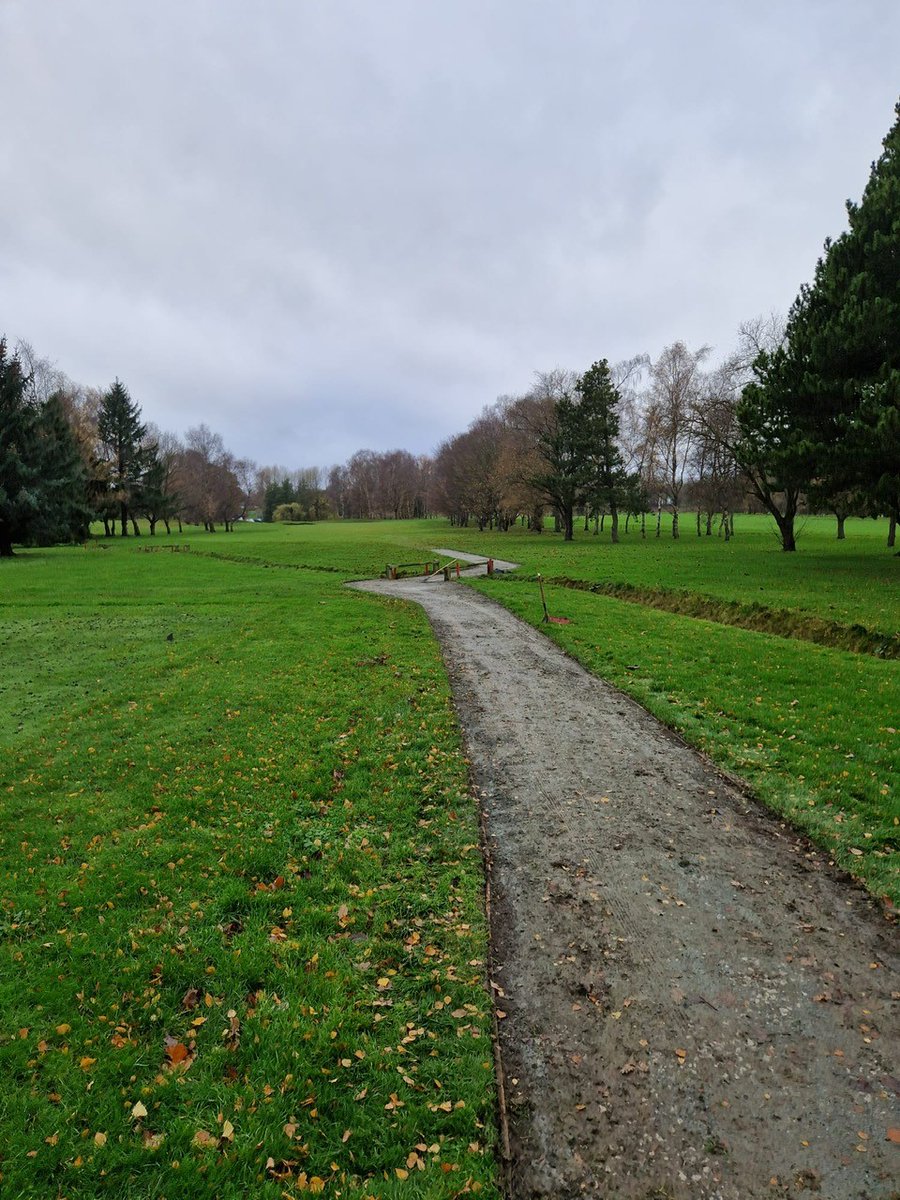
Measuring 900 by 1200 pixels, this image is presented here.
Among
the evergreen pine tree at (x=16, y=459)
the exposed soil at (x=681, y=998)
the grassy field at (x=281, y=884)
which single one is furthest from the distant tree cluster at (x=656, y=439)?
the exposed soil at (x=681, y=998)

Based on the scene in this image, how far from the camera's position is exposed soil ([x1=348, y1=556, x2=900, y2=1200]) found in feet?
10.2

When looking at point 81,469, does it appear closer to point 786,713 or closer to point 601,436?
point 601,436

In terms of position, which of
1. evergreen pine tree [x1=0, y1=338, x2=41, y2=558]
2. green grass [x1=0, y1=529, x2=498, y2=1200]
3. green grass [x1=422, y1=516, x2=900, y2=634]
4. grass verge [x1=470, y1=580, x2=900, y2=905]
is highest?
evergreen pine tree [x1=0, y1=338, x2=41, y2=558]

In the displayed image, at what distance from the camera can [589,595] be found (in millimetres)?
22922

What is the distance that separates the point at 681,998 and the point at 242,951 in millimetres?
3290

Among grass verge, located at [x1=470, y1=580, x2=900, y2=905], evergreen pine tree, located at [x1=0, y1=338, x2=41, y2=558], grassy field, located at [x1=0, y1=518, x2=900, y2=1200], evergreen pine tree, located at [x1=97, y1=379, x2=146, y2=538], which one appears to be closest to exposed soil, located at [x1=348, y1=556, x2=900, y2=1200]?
grassy field, located at [x1=0, y1=518, x2=900, y2=1200]

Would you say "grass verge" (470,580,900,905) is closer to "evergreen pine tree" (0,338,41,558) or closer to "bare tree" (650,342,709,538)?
"bare tree" (650,342,709,538)

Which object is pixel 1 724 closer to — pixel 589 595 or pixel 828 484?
pixel 589 595

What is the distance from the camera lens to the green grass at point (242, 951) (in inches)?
127

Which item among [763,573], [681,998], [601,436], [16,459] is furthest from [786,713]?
[16,459]

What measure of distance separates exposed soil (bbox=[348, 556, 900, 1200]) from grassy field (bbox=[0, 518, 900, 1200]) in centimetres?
36

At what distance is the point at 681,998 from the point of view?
4.12m

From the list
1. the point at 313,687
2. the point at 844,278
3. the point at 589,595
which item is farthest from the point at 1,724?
the point at 844,278

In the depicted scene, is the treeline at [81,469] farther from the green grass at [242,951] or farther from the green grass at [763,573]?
the green grass at [242,951]
